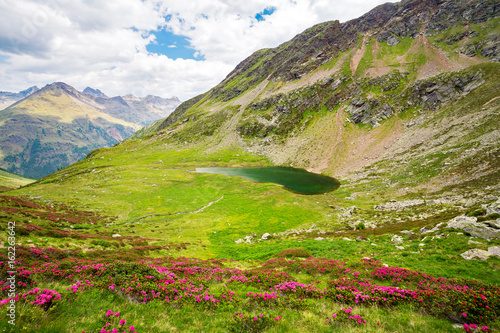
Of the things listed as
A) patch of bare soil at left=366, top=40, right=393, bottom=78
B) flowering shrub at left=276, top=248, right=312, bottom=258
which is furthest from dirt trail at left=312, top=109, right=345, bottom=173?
flowering shrub at left=276, top=248, right=312, bottom=258

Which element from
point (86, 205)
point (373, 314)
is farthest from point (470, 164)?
point (86, 205)

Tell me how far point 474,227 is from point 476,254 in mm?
5570

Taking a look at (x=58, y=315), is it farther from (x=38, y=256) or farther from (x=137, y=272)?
(x=38, y=256)

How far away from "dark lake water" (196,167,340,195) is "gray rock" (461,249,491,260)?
193 ft

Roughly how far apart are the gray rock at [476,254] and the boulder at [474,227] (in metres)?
3.72

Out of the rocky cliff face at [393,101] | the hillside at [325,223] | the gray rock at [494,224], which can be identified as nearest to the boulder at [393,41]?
the rocky cliff face at [393,101]

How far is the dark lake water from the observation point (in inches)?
3258

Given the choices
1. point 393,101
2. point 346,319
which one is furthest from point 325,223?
point 393,101

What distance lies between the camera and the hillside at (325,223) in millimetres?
10742

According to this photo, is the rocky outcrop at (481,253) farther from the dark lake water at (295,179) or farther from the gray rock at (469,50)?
the gray rock at (469,50)

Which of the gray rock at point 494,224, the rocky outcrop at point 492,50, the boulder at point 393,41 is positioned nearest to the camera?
the gray rock at point 494,224

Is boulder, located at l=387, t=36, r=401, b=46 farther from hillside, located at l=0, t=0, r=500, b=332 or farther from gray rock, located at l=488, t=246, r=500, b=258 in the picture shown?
gray rock, located at l=488, t=246, r=500, b=258

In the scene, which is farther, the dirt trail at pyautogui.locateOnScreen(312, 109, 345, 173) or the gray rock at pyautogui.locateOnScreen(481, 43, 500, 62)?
the dirt trail at pyautogui.locateOnScreen(312, 109, 345, 173)

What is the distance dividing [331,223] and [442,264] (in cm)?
2793
